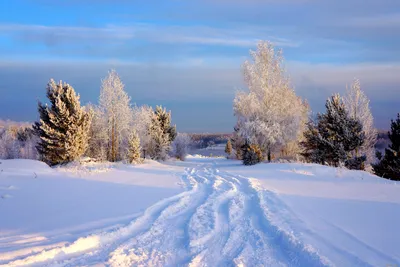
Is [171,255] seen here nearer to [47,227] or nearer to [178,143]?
[47,227]

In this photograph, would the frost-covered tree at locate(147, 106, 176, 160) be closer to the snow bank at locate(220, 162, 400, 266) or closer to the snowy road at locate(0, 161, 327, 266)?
the snow bank at locate(220, 162, 400, 266)

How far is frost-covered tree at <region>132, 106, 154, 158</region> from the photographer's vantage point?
108 feet

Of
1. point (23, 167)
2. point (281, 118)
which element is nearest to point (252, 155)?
point (281, 118)

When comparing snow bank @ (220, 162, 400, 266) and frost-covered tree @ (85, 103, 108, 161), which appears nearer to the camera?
snow bank @ (220, 162, 400, 266)

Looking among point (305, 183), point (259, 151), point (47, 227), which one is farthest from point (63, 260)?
point (259, 151)

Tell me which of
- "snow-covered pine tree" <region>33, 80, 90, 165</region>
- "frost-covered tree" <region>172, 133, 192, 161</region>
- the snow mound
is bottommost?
"frost-covered tree" <region>172, 133, 192, 161</region>

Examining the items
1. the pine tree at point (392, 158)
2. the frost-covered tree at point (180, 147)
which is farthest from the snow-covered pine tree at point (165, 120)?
the pine tree at point (392, 158)

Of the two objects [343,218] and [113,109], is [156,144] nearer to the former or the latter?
[113,109]

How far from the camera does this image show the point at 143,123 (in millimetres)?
34781

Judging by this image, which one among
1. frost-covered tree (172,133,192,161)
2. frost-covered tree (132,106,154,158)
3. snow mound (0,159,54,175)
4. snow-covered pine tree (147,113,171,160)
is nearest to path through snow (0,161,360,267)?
snow mound (0,159,54,175)

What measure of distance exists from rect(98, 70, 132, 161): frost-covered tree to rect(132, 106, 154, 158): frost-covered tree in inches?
92.4

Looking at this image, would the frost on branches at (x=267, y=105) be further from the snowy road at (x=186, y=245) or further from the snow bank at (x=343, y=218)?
the snowy road at (x=186, y=245)

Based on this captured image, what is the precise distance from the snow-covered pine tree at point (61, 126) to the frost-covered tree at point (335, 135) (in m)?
19.0

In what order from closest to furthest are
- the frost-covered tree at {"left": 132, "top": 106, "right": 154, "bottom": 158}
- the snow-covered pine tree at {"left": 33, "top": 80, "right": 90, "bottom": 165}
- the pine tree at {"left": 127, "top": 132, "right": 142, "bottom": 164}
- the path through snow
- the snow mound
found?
the path through snow < the snow mound < the snow-covered pine tree at {"left": 33, "top": 80, "right": 90, "bottom": 165} < the pine tree at {"left": 127, "top": 132, "right": 142, "bottom": 164} < the frost-covered tree at {"left": 132, "top": 106, "right": 154, "bottom": 158}
